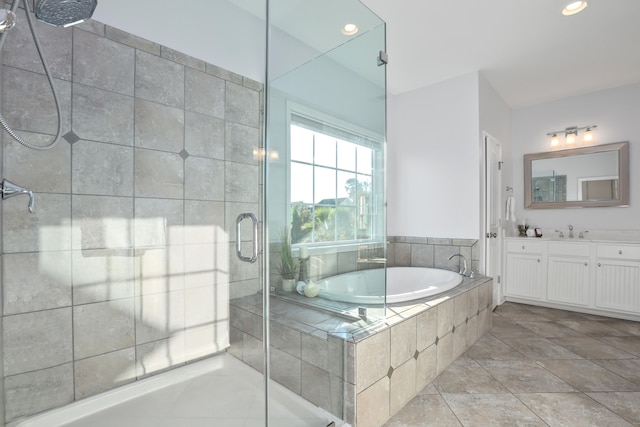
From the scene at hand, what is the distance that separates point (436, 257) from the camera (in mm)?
3279

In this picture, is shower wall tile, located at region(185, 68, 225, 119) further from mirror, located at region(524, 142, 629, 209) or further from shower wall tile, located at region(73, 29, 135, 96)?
mirror, located at region(524, 142, 629, 209)

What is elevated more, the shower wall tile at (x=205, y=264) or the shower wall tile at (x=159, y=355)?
the shower wall tile at (x=205, y=264)

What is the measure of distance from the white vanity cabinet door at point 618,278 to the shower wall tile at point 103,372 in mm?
4105

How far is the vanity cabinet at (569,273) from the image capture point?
3291 millimetres

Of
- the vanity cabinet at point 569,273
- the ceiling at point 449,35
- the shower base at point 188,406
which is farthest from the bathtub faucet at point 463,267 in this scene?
the shower base at point 188,406

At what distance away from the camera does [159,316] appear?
1.64 m

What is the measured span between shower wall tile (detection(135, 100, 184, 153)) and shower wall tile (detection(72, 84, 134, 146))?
0.04 meters

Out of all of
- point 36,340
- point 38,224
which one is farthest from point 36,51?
point 36,340

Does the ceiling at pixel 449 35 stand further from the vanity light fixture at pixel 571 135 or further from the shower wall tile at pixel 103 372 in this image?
the shower wall tile at pixel 103 372

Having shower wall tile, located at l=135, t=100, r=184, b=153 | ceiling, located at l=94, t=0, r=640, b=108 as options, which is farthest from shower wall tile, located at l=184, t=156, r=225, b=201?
ceiling, located at l=94, t=0, r=640, b=108

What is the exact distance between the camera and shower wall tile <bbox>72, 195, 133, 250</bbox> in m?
1.38

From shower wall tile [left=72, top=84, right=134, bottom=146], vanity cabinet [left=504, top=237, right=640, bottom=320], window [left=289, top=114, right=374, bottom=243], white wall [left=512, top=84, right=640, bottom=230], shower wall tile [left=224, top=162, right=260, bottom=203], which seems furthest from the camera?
white wall [left=512, top=84, right=640, bottom=230]

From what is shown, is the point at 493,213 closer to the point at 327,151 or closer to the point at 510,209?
the point at 510,209

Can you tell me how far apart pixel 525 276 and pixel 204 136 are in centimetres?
372
